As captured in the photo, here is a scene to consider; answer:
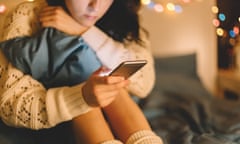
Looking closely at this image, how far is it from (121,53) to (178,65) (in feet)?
1.91

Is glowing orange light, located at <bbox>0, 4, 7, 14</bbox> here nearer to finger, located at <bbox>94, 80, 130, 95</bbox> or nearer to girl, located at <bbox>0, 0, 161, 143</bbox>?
girl, located at <bbox>0, 0, 161, 143</bbox>

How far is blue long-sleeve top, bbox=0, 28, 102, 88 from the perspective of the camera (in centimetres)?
83

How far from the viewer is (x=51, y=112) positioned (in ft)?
2.38

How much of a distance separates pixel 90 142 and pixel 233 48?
114 cm

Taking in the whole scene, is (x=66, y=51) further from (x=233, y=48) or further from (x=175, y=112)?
(x=233, y=48)

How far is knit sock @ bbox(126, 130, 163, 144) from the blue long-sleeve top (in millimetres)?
192

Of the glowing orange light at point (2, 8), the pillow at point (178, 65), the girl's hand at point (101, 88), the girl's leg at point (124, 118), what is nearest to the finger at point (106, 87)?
the girl's hand at point (101, 88)

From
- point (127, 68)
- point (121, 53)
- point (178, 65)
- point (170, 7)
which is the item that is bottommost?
point (178, 65)

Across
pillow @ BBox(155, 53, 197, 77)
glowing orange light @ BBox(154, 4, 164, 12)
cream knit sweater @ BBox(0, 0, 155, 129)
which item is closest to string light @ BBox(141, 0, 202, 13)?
glowing orange light @ BBox(154, 4, 164, 12)

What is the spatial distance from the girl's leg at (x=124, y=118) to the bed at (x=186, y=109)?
A: 8.3 inches

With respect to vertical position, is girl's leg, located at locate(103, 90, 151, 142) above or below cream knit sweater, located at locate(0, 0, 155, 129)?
below

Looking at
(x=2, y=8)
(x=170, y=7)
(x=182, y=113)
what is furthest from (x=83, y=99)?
(x=170, y=7)

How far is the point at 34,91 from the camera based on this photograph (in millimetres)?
773

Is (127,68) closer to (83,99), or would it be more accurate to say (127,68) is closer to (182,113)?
(83,99)
